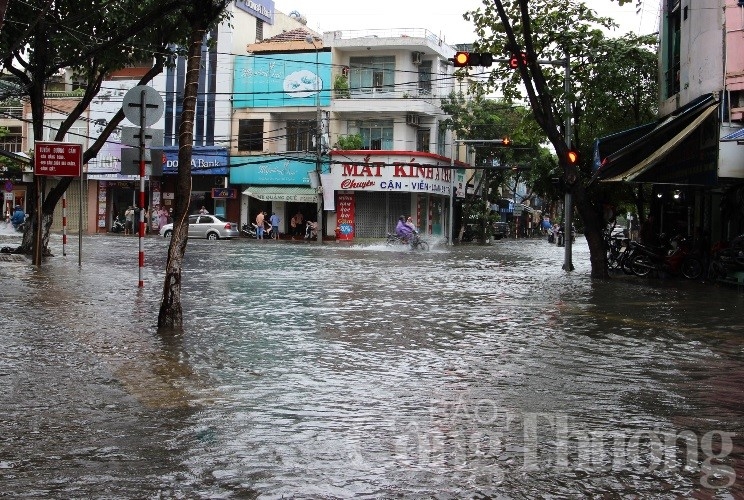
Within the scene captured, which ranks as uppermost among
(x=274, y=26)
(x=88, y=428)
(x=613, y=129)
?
(x=274, y=26)

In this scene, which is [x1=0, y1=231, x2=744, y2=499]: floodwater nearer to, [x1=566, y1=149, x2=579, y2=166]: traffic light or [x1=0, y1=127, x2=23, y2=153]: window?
[x1=566, y1=149, x2=579, y2=166]: traffic light

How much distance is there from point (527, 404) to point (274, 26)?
5252 cm

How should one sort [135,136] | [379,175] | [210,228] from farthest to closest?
[379,175] → [210,228] → [135,136]

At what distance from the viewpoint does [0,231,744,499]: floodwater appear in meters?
4.86

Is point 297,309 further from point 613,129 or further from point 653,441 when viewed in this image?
point 613,129

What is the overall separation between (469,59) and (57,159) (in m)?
9.13

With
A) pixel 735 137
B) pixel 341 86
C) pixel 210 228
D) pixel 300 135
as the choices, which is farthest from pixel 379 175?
pixel 735 137

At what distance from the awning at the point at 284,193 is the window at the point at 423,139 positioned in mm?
6954

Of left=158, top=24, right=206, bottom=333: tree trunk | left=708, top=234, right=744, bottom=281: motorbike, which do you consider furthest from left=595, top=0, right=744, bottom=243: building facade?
left=158, top=24, right=206, bottom=333: tree trunk

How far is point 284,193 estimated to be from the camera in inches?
2005

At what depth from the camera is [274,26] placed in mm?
56469

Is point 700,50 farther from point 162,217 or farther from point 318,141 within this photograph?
point 162,217

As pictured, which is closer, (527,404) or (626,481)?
(626,481)

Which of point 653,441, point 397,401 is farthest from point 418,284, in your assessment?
point 653,441
